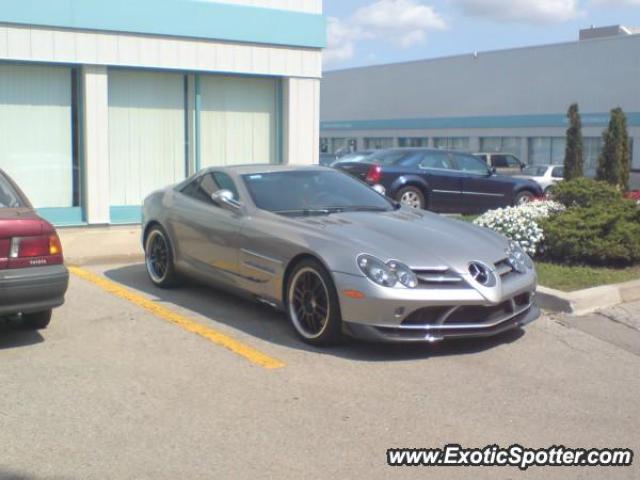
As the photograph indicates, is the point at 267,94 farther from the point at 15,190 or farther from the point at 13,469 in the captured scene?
the point at 13,469

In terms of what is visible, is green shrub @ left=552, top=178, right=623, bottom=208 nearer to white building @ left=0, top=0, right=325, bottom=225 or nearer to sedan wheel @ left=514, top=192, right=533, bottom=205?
white building @ left=0, top=0, right=325, bottom=225

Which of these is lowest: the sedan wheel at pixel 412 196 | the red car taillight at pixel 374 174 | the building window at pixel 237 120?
the sedan wheel at pixel 412 196

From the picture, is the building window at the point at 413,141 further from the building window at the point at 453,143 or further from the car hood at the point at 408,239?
the car hood at the point at 408,239

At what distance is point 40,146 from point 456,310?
332 inches

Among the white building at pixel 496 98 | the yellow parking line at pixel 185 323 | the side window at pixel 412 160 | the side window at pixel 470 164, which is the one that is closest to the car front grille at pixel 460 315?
the yellow parking line at pixel 185 323

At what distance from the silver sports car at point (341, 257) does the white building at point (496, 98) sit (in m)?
34.4

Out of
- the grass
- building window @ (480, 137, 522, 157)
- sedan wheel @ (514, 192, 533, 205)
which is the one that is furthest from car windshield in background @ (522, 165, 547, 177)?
building window @ (480, 137, 522, 157)

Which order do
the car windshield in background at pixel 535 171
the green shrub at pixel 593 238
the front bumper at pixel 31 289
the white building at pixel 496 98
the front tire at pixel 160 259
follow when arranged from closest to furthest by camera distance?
the front bumper at pixel 31 289 < the front tire at pixel 160 259 < the green shrub at pixel 593 238 < the car windshield in background at pixel 535 171 < the white building at pixel 496 98

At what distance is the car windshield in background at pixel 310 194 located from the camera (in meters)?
7.45

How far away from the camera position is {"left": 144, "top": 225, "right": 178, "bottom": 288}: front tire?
333 inches

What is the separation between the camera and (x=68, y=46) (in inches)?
478

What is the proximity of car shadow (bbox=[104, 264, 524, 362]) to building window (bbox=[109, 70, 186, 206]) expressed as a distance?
13.4 ft

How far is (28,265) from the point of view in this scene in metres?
6.09

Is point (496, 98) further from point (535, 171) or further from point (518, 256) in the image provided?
point (518, 256)
